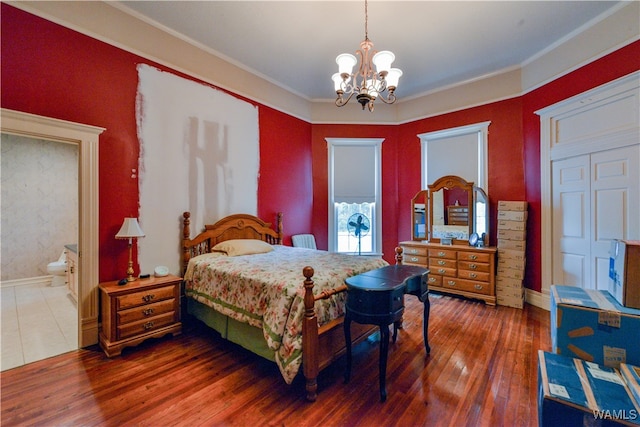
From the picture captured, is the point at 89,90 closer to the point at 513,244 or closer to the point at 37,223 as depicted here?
the point at 37,223

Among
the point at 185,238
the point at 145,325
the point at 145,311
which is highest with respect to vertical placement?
the point at 185,238

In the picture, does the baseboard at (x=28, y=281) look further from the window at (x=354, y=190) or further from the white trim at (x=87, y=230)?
the window at (x=354, y=190)

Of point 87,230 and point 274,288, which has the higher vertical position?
point 87,230

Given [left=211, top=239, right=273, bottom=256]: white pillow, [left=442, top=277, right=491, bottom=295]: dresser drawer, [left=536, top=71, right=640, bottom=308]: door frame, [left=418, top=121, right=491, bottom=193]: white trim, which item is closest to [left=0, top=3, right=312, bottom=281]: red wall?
[left=211, top=239, right=273, bottom=256]: white pillow

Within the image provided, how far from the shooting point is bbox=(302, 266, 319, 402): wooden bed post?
194cm

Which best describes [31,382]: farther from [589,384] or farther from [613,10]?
[613,10]

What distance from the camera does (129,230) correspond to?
2666 mm

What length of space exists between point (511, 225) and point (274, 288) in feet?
11.7

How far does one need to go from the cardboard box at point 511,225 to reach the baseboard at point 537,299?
3.10 ft

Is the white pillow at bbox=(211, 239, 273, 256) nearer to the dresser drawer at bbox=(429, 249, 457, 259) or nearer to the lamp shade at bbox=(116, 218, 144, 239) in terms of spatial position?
the lamp shade at bbox=(116, 218, 144, 239)

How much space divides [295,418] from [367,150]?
4527mm

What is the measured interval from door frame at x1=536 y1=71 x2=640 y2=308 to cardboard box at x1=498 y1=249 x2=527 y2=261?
0.28m

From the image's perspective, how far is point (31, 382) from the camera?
2.11 meters

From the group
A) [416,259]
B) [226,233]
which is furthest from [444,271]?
[226,233]
